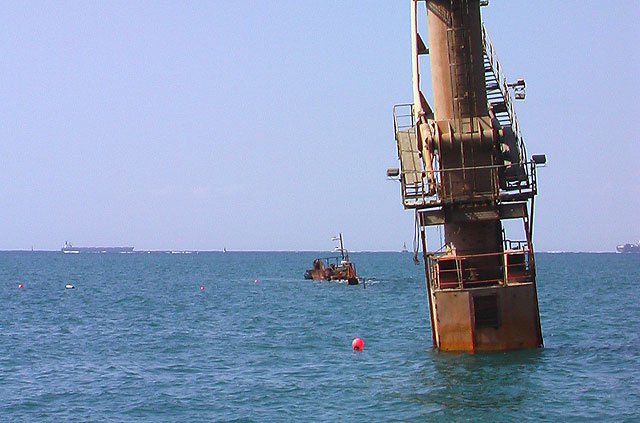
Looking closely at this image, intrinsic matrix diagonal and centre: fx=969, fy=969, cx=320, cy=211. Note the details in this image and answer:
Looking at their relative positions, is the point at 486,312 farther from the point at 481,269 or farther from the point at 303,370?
the point at 303,370

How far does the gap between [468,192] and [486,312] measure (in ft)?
13.5

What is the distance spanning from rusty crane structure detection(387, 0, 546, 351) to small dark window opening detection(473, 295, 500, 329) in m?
0.03

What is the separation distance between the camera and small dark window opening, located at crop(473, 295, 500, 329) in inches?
1173

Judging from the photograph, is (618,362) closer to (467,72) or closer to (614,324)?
(467,72)

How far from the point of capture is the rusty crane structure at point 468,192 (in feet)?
98.8

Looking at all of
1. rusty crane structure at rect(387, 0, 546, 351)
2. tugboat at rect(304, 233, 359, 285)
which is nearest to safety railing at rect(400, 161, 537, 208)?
rusty crane structure at rect(387, 0, 546, 351)

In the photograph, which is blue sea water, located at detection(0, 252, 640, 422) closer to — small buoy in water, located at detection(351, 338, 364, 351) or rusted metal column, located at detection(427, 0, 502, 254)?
small buoy in water, located at detection(351, 338, 364, 351)

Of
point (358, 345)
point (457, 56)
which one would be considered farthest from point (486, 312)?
point (457, 56)

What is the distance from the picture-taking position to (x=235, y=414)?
24.7m

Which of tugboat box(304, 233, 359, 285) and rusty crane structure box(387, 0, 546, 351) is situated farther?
tugboat box(304, 233, 359, 285)

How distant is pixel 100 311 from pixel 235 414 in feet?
132

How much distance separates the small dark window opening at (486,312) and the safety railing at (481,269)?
72 cm

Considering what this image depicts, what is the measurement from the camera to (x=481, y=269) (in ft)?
106

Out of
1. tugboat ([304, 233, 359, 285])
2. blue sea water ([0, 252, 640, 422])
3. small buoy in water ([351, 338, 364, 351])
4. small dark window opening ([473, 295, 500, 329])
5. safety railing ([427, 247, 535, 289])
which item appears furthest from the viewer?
tugboat ([304, 233, 359, 285])
